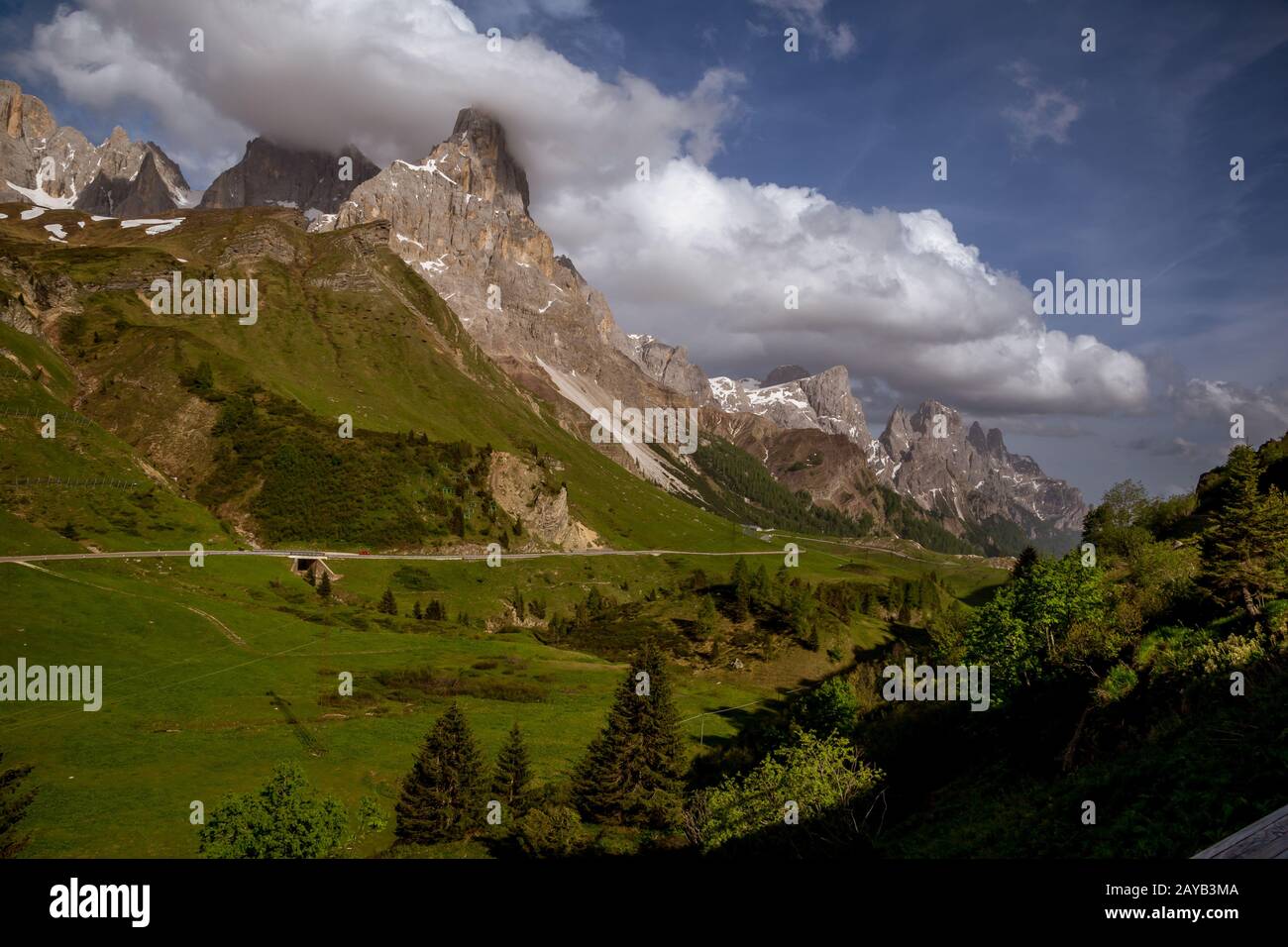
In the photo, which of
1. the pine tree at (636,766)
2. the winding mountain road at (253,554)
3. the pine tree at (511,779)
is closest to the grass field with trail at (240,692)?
the winding mountain road at (253,554)

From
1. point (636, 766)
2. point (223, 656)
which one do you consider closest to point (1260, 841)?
point (636, 766)

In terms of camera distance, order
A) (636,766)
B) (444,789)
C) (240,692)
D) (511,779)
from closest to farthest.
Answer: (444,789) → (511,779) → (636,766) → (240,692)

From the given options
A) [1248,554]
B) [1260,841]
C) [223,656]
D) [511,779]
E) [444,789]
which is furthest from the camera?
[223,656]

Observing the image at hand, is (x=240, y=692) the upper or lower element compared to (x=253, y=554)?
lower

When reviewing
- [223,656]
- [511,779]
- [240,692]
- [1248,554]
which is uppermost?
[1248,554]

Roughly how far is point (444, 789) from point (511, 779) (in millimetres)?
6442

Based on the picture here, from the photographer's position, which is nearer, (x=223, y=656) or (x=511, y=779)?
(x=511, y=779)

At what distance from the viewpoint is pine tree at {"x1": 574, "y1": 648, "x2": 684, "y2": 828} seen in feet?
216

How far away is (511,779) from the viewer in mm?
63719

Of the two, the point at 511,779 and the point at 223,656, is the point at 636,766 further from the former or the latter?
the point at 223,656

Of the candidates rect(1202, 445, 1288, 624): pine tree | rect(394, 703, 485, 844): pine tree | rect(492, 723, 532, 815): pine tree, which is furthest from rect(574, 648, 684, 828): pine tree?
rect(1202, 445, 1288, 624): pine tree

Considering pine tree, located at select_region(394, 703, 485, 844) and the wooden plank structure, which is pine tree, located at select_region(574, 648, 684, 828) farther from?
the wooden plank structure
